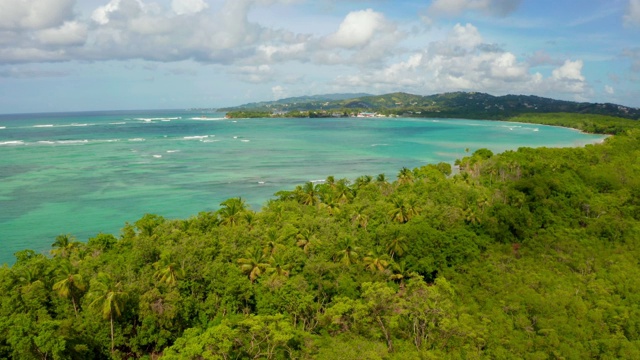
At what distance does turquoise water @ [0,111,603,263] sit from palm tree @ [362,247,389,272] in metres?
27.9

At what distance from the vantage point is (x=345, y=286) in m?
31.8

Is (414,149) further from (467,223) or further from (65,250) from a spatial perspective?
(65,250)

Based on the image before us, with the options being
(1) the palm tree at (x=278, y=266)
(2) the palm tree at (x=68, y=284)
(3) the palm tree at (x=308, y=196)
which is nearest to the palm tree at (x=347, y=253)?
(1) the palm tree at (x=278, y=266)

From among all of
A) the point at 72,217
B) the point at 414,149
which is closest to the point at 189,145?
the point at 414,149

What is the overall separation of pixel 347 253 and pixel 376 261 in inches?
94.9

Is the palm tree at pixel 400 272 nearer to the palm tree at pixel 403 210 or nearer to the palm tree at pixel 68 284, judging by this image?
the palm tree at pixel 403 210

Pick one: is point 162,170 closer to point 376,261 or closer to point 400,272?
point 400,272

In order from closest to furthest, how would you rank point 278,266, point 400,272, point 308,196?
point 278,266, point 400,272, point 308,196

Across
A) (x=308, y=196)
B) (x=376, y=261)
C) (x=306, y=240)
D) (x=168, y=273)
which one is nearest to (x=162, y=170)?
(x=308, y=196)

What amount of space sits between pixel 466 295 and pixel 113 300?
2371 cm

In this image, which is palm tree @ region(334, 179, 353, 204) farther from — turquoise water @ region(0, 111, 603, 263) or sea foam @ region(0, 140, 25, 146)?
sea foam @ region(0, 140, 25, 146)

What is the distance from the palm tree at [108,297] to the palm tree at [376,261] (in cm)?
1793

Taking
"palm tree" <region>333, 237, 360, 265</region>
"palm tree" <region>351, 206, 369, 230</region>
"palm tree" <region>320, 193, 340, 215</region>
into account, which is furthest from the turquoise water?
"palm tree" <region>333, 237, 360, 265</region>

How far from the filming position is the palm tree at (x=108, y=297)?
25.9 m
